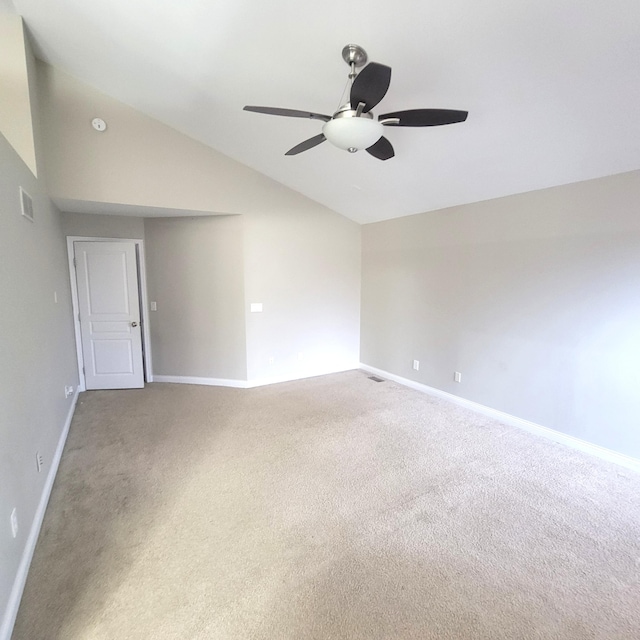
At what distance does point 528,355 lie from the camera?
10.7 ft

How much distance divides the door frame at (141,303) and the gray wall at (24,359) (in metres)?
1.17

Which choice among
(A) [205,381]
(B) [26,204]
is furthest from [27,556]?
(A) [205,381]

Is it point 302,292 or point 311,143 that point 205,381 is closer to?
point 302,292

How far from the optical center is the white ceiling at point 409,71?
176 cm

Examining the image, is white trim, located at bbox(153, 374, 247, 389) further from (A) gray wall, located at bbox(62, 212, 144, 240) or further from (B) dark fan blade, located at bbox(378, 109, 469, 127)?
(B) dark fan blade, located at bbox(378, 109, 469, 127)

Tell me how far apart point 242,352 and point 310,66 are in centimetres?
330

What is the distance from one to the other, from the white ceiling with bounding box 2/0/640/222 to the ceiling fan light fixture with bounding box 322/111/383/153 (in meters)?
0.63

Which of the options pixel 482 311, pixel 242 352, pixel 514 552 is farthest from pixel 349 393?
pixel 514 552

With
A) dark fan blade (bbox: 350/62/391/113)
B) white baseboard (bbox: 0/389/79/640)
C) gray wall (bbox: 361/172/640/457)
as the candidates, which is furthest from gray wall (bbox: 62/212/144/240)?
dark fan blade (bbox: 350/62/391/113)

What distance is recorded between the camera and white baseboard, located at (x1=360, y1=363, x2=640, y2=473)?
272 centimetres

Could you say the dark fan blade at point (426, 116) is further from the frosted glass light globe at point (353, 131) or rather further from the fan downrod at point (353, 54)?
the fan downrod at point (353, 54)

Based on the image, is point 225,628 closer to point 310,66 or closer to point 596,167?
point 310,66

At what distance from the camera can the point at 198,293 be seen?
4.60 m

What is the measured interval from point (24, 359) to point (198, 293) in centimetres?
264
